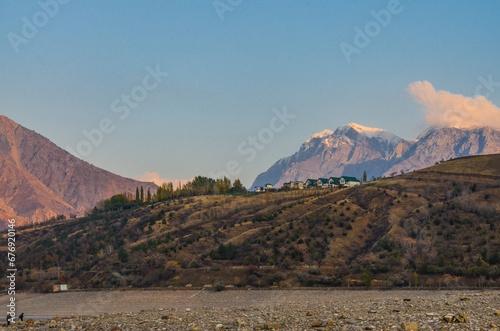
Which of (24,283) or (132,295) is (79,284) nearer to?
(24,283)

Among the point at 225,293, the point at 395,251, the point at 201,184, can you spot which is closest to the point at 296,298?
the point at 225,293

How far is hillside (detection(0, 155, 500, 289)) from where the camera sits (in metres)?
71.4

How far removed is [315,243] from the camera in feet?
274

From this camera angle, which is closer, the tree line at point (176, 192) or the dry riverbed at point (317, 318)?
the dry riverbed at point (317, 318)

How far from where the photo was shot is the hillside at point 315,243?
7138 centimetres

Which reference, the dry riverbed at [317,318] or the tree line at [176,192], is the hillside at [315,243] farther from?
the tree line at [176,192]

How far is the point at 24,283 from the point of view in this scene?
89000 millimetres

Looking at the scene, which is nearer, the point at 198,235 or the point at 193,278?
the point at 193,278

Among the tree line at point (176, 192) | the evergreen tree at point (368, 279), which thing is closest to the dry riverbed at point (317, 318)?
the evergreen tree at point (368, 279)

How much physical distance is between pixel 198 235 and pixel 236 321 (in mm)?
70937
